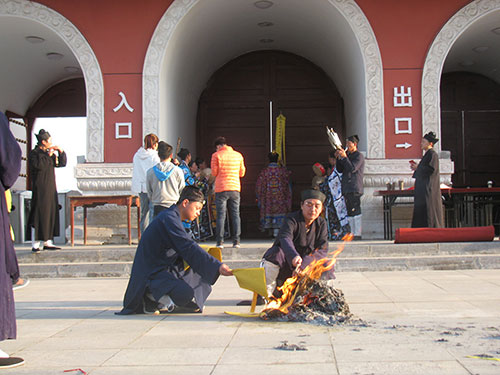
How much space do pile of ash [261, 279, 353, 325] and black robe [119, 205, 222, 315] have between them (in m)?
0.64

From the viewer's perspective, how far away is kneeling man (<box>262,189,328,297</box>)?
Result: 446cm

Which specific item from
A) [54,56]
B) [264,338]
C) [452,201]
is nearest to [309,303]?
[264,338]

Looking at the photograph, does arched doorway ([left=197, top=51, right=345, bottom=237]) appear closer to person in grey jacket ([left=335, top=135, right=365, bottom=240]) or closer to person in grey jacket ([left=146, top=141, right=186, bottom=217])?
person in grey jacket ([left=335, top=135, right=365, bottom=240])

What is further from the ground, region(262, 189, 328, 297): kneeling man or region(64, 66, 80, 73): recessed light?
region(64, 66, 80, 73): recessed light

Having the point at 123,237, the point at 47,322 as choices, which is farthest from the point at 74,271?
the point at 47,322

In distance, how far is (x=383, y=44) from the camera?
9.66m

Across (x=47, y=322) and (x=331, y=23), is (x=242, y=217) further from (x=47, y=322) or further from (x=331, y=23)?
(x=47, y=322)

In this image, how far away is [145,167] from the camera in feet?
25.6

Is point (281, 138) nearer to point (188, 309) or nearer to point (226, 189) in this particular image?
point (226, 189)

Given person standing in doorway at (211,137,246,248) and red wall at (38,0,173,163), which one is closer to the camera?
person standing in doorway at (211,137,246,248)

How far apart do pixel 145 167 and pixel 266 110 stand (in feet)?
17.7

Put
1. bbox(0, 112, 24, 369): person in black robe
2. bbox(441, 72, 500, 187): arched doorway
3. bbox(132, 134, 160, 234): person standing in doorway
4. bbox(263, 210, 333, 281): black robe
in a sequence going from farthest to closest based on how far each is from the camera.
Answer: bbox(441, 72, 500, 187): arched doorway < bbox(132, 134, 160, 234): person standing in doorway < bbox(263, 210, 333, 281): black robe < bbox(0, 112, 24, 369): person in black robe

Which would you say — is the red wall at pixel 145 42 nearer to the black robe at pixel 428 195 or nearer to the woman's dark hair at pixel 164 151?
the black robe at pixel 428 195

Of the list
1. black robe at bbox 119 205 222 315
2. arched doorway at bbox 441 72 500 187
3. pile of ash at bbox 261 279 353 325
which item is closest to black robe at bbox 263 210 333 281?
pile of ash at bbox 261 279 353 325
